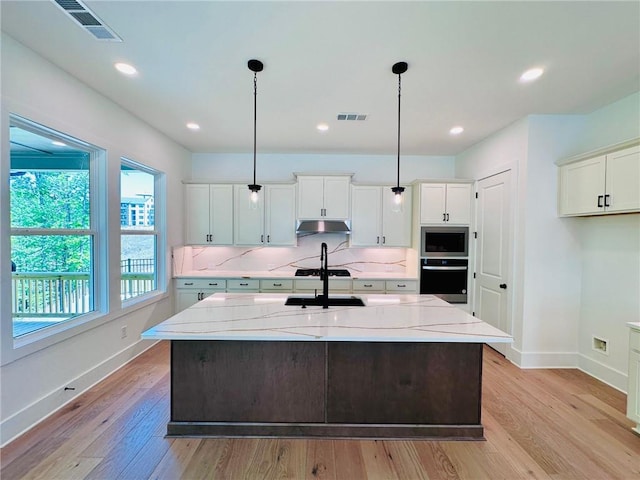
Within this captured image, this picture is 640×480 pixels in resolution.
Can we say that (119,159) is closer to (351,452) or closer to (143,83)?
(143,83)

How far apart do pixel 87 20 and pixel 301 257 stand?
12.0 ft

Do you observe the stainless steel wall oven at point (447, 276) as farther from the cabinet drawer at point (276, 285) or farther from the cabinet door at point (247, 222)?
the cabinet door at point (247, 222)

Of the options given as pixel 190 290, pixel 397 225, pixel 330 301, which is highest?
pixel 397 225

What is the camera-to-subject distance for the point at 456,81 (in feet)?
8.18

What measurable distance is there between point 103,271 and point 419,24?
342 centimetres

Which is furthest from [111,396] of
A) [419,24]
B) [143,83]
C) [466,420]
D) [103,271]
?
[419,24]

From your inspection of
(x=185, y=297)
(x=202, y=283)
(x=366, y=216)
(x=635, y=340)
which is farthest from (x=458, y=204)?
(x=185, y=297)

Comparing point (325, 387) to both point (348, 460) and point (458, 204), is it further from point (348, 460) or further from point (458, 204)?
point (458, 204)

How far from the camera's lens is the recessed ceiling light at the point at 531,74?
7.60 feet

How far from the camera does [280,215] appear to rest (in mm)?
4562

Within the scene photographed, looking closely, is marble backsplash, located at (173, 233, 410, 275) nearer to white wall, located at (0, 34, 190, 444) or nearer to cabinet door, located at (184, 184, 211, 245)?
cabinet door, located at (184, 184, 211, 245)

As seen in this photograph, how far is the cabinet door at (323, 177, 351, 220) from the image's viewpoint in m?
4.50

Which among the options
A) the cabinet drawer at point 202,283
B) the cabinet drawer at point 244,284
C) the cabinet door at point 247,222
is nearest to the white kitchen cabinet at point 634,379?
the cabinet drawer at point 244,284

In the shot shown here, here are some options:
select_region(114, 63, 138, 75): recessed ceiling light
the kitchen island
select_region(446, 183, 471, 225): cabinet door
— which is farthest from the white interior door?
select_region(114, 63, 138, 75): recessed ceiling light
